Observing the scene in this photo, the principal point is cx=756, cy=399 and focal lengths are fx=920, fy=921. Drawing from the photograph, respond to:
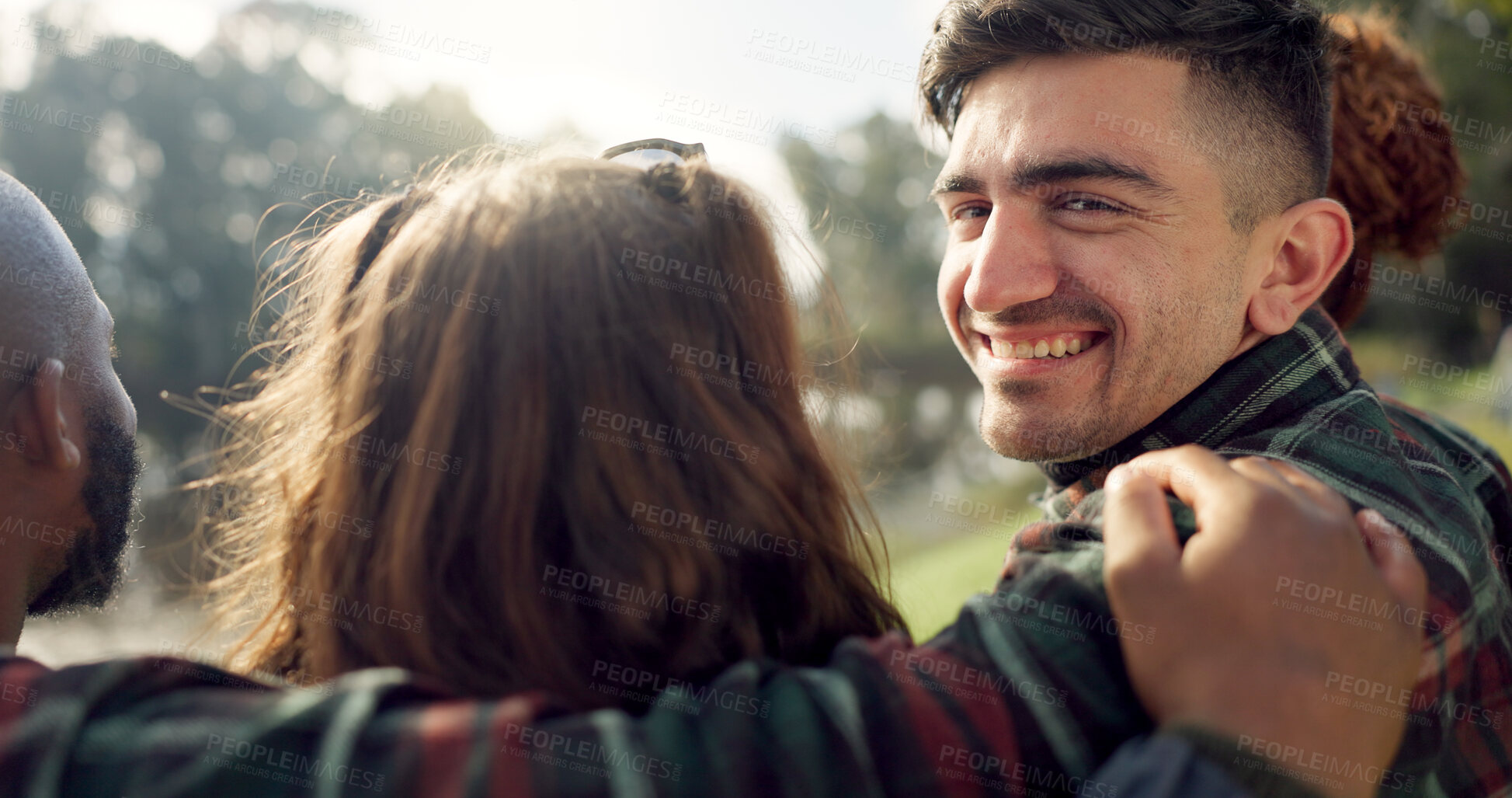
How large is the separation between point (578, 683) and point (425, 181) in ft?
3.30

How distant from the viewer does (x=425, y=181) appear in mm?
1769

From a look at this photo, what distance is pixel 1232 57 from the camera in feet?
6.98

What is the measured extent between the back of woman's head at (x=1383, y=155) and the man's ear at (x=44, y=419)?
3159 millimetres

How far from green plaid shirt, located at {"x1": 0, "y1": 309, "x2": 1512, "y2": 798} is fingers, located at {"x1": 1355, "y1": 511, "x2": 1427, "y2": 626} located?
9 cm

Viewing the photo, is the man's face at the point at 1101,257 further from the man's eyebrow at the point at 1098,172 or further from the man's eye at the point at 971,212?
the man's eye at the point at 971,212

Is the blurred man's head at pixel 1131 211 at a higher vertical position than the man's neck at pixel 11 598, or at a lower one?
higher

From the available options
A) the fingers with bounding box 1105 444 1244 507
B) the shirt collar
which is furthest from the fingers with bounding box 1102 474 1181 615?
the shirt collar

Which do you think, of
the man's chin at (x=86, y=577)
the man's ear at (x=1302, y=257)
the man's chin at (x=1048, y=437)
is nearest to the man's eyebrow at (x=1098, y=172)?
the man's ear at (x=1302, y=257)

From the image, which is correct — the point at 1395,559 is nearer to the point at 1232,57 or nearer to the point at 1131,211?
the point at 1131,211

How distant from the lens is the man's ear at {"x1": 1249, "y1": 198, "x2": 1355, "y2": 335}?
210 cm

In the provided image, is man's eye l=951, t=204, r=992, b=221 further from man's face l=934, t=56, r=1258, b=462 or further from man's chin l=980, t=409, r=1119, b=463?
man's chin l=980, t=409, r=1119, b=463

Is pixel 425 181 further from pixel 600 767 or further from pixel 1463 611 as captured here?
pixel 1463 611

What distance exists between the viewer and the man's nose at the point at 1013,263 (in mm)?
2055

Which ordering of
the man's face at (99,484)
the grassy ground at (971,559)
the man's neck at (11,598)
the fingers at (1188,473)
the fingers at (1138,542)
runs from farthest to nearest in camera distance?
the grassy ground at (971,559) < the man's face at (99,484) < the man's neck at (11,598) < the fingers at (1188,473) < the fingers at (1138,542)
